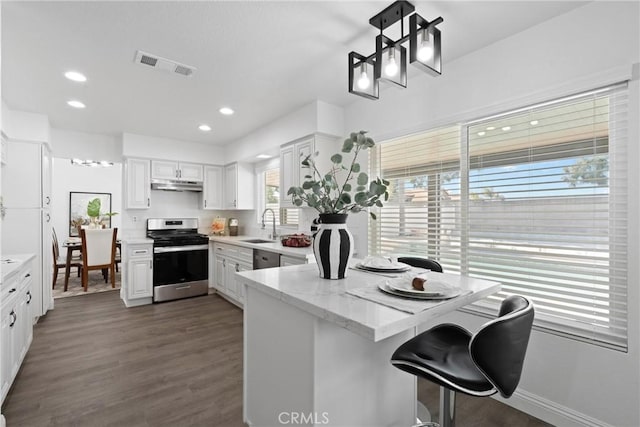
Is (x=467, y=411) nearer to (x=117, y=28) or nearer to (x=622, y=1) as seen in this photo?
(x=622, y=1)

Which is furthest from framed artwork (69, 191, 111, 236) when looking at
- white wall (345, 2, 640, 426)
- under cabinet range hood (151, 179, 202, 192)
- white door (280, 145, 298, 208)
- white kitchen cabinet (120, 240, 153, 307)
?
white wall (345, 2, 640, 426)

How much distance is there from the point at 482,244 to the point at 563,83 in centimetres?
114

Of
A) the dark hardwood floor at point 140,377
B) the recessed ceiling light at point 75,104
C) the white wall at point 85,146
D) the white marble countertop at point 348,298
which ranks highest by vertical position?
the recessed ceiling light at point 75,104

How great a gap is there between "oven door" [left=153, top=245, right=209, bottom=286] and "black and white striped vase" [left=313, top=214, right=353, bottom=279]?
3.58 m

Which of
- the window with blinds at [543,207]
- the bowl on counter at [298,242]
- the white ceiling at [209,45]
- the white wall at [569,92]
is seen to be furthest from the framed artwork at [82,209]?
the white wall at [569,92]

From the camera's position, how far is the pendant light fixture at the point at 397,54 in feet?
5.41

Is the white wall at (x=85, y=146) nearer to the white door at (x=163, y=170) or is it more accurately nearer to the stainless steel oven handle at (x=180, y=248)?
the white door at (x=163, y=170)

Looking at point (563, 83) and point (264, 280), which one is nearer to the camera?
point (264, 280)

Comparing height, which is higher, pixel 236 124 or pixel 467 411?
pixel 236 124

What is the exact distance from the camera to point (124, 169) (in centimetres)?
469

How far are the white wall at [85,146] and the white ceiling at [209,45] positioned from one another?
0.97 meters

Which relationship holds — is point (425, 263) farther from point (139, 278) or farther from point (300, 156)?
point (139, 278)

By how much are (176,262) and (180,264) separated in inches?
2.5

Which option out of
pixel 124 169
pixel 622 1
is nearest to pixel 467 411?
pixel 622 1
